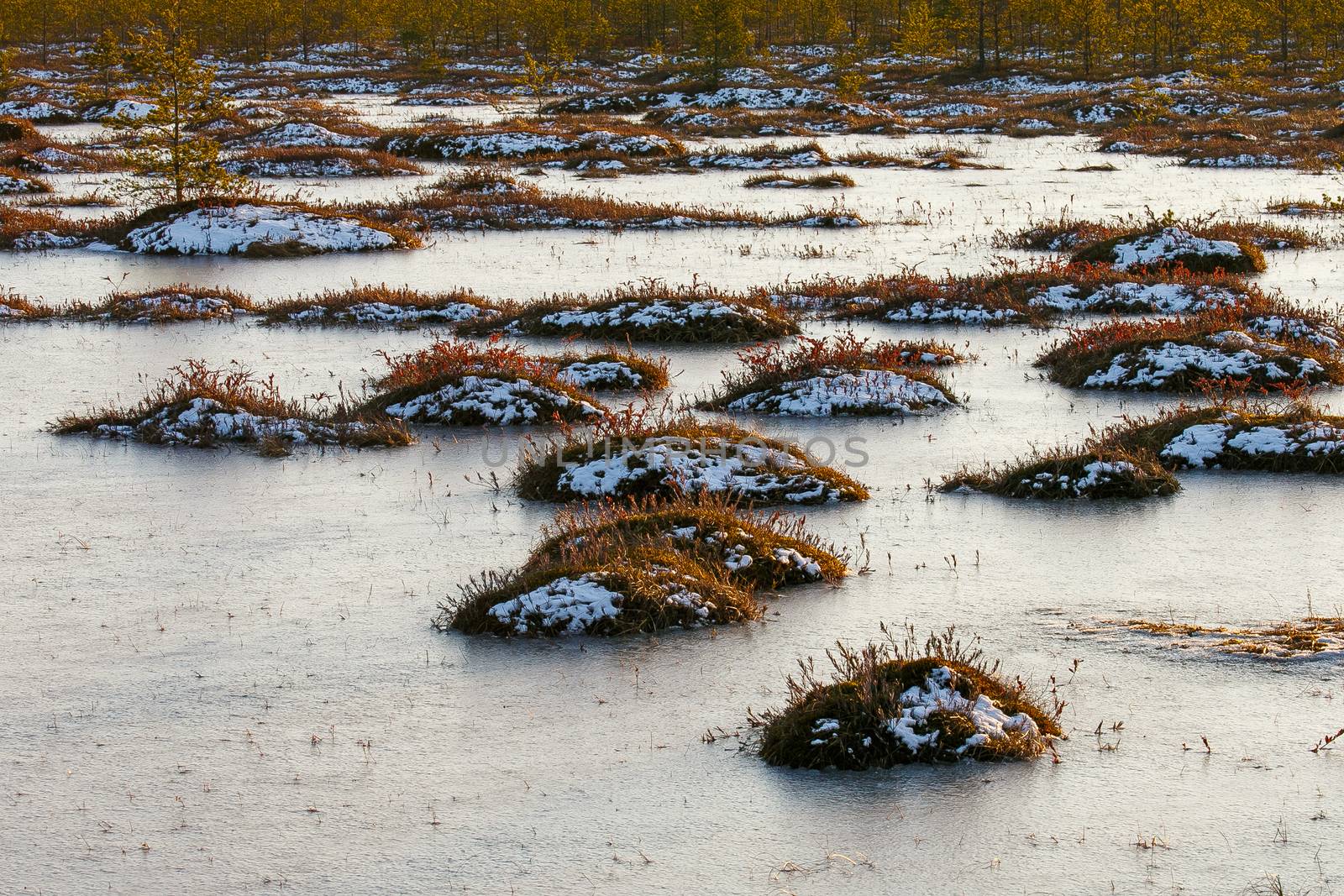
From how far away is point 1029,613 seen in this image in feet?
35.2

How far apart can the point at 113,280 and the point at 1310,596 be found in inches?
969

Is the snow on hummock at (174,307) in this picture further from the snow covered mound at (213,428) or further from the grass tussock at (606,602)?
the grass tussock at (606,602)

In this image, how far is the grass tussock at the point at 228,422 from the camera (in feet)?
55.9

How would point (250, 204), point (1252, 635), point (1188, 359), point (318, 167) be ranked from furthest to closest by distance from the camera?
1. point (318, 167)
2. point (250, 204)
3. point (1188, 359)
4. point (1252, 635)

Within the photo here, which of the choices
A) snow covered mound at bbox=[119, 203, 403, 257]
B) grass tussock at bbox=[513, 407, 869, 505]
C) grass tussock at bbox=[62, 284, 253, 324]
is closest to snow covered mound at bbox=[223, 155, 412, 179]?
snow covered mound at bbox=[119, 203, 403, 257]

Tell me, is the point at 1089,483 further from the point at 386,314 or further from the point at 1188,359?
the point at 386,314

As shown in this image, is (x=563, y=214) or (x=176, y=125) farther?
(x=563, y=214)

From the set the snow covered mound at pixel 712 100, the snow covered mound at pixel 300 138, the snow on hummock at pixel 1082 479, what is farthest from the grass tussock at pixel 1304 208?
the snow covered mound at pixel 712 100

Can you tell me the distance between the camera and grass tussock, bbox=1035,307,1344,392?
19.2 meters

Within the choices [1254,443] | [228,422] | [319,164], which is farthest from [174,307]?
[319,164]

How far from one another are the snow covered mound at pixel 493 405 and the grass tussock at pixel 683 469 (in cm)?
262

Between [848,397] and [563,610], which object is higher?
[563,610]

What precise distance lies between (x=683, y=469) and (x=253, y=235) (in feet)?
75.2

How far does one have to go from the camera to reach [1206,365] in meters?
19.4
